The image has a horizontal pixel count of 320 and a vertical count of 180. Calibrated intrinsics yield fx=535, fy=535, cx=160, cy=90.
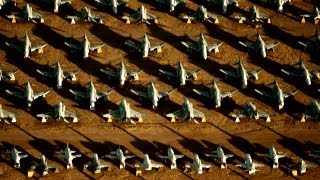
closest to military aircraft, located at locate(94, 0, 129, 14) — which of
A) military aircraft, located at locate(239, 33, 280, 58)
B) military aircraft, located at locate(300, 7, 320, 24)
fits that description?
military aircraft, located at locate(239, 33, 280, 58)

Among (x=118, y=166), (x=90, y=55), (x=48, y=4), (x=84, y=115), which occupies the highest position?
(x=48, y=4)

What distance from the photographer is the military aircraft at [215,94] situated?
45.7 meters

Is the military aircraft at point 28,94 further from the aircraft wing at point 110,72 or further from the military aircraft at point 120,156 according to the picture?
the military aircraft at point 120,156

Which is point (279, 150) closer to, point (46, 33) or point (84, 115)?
point (84, 115)

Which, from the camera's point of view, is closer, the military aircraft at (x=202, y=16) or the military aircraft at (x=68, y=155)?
the military aircraft at (x=68, y=155)

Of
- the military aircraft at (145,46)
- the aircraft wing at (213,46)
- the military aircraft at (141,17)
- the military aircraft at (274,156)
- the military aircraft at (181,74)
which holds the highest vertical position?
the military aircraft at (141,17)

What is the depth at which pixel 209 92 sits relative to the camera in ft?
153

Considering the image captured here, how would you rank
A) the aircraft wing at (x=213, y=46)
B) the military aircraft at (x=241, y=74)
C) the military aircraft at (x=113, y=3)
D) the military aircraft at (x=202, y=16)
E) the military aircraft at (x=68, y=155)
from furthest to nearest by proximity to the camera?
the military aircraft at (x=202, y=16) → the military aircraft at (x=113, y=3) → the aircraft wing at (x=213, y=46) → the military aircraft at (x=241, y=74) → the military aircraft at (x=68, y=155)

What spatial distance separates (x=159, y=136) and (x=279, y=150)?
10270mm

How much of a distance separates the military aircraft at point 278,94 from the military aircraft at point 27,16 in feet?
68.6

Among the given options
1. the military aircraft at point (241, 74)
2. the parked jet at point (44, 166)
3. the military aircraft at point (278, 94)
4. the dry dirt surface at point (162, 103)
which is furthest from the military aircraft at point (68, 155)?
the military aircraft at point (278, 94)

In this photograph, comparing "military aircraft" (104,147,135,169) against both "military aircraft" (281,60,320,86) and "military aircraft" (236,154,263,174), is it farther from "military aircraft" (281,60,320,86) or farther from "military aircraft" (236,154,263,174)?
"military aircraft" (281,60,320,86)

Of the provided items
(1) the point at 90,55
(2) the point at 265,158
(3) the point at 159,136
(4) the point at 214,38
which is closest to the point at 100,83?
(1) the point at 90,55

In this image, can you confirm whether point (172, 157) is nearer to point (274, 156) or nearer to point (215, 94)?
point (215, 94)
